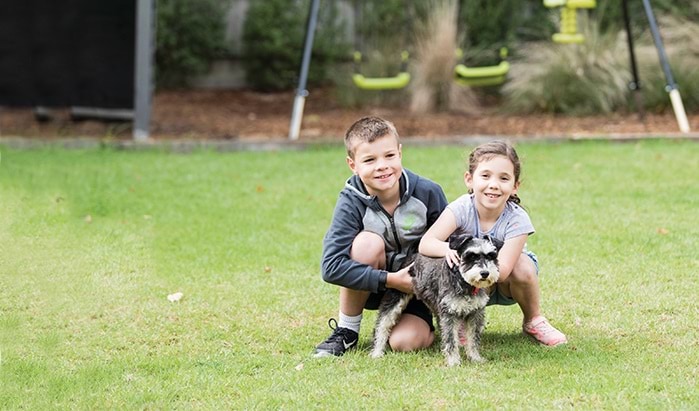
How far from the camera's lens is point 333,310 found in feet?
17.4

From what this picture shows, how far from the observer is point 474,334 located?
441cm

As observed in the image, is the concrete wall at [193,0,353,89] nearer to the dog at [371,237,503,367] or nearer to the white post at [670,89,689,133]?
the white post at [670,89,689,133]

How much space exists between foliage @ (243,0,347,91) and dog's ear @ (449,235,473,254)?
10387 mm

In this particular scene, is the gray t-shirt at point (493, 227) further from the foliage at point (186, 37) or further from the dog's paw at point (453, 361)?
the foliage at point (186, 37)

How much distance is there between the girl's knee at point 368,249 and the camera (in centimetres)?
455

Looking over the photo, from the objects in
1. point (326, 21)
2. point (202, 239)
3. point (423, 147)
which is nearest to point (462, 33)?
point (326, 21)

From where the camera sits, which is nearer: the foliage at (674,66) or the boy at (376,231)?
the boy at (376,231)

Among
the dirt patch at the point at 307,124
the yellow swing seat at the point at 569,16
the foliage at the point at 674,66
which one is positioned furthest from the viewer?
the foliage at the point at 674,66

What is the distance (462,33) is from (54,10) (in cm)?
458

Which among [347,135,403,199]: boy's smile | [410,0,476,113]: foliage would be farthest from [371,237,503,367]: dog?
[410,0,476,113]: foliage

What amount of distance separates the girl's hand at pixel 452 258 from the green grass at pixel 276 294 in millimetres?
402

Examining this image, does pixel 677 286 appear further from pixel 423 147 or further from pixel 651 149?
pixel 423 147

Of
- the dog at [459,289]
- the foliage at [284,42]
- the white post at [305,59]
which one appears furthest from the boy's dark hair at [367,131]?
the foliage at [284,42]

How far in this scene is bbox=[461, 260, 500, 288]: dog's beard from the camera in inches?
160
